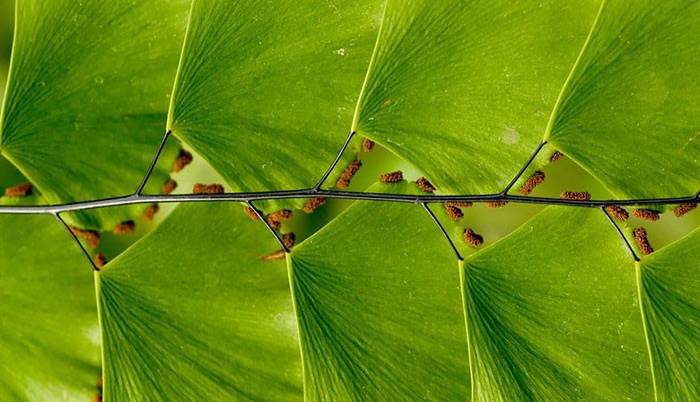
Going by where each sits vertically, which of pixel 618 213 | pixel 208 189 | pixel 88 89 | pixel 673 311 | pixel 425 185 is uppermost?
pixel 88 89

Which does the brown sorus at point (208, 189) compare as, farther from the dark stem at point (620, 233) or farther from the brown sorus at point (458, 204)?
the dark stem at point (620, 233)

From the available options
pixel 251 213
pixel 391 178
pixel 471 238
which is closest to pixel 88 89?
pixel 251 213

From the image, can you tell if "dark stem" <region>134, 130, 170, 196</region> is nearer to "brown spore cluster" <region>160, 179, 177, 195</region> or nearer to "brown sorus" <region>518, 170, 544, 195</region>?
"brown spore cluster" <region>160, 179, 177, 195</region>

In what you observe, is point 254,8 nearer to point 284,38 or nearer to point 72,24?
point 284,38

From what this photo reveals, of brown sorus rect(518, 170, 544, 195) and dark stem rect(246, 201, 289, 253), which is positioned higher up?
dark stem rect(246, 201, 289, 253)

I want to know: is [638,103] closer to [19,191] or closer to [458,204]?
[458,204]

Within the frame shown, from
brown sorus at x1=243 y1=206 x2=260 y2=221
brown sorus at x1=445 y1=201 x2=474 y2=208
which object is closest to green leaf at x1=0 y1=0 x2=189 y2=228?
brown sorus at x1=243 y1=206 x2=260 y2=221

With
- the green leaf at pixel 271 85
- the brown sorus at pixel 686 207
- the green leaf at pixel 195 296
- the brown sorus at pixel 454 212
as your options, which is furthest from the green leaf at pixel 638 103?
the green leaf at pixel 195 296

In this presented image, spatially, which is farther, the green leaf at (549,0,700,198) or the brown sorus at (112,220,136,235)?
the brown sorus at (112,220,136,235)
